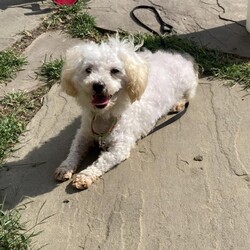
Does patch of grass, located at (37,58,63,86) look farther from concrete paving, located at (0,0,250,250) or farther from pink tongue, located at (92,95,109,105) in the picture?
pink tongue, located at (92,95,109,105)

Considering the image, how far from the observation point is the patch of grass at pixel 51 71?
479 cm

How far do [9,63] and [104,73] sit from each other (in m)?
1.89

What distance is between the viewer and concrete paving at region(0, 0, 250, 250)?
3107 millimetres

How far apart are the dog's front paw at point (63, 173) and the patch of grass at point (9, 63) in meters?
1.60

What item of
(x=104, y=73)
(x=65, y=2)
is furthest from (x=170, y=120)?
(x=65, y=2)

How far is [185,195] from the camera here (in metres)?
3.39

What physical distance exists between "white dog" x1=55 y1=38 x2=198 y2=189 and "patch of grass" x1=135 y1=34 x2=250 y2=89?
82 cm

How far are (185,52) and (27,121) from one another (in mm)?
1842

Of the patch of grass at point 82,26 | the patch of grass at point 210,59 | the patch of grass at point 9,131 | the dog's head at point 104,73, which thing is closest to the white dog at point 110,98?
the dog's head at point 104,73

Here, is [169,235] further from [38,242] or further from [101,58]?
[101,58]

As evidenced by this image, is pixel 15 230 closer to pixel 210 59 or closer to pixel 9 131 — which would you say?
pixel 9 131

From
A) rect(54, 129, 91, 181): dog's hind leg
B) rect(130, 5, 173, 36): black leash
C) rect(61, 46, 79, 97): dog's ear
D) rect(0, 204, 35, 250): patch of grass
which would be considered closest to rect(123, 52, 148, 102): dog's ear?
rect(61, 46, 79, 97): dog's ear

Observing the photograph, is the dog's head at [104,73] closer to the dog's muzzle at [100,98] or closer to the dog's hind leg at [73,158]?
the dog's muzzle at [100,98]

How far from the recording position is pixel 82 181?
347 cm
